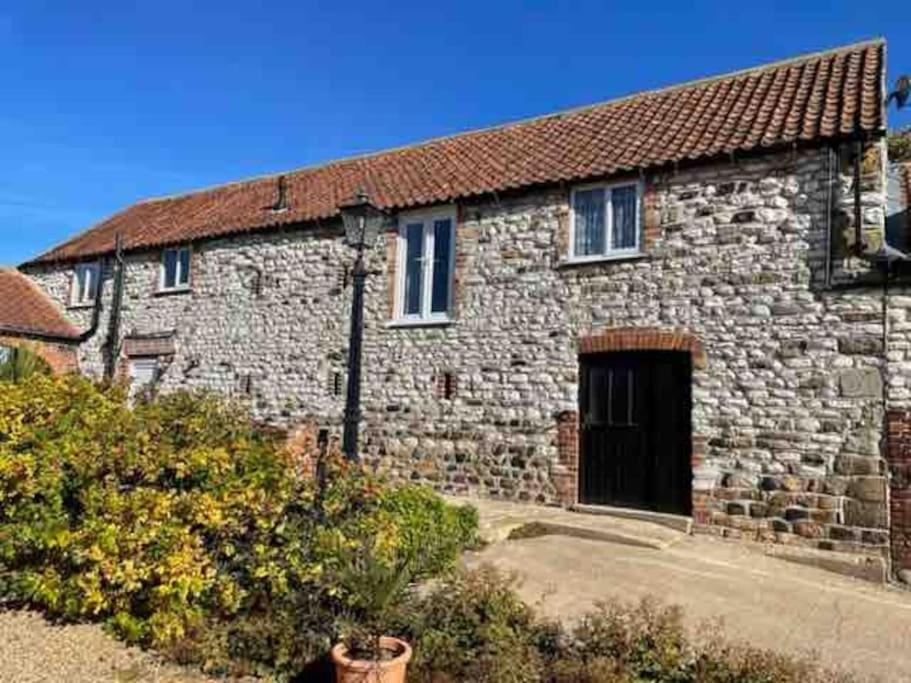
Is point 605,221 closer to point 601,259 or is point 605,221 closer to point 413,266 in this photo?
point 601,259

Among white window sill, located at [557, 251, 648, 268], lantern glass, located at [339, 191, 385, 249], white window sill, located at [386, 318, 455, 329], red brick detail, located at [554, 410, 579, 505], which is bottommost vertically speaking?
red brick detail, located at [554, 410, 579, 505]

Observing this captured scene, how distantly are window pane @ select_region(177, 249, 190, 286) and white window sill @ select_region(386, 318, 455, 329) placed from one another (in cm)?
659

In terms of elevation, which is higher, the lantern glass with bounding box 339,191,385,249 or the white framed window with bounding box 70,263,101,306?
the white framed window with bounding box 70,263,101,306

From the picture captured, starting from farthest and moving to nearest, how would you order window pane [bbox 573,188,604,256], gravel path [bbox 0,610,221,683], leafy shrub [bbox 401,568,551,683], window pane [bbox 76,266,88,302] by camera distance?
window pane [bbox 76,266,88,302], window pane [bbox 573,188,604,256], gravel path [bbox 0,610,221,683], leafy shrub [bbox 401,568,551,683]

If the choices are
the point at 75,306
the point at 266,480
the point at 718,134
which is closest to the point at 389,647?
the point at 266,480

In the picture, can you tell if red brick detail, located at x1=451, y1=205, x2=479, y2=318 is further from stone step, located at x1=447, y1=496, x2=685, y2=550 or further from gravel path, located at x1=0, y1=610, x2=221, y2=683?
gravel path, located at x1=0, y1=610, x2=221, y2=683

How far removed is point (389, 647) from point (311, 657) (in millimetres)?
785

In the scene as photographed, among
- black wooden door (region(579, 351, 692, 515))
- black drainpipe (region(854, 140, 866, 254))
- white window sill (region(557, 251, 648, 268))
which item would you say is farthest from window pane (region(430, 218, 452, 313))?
black drainpipe (region(854, 140, 866, 254))

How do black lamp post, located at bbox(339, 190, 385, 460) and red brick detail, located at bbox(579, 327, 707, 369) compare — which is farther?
red brick detail, located at bbox(579, 327, 707, 369)

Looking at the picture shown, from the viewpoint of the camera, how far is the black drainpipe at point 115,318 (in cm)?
1761

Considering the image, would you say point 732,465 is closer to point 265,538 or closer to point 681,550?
A: point 681,550

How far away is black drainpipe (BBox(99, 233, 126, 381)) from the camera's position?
17.6 m

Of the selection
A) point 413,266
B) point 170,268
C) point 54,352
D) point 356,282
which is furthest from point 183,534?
point 54,352

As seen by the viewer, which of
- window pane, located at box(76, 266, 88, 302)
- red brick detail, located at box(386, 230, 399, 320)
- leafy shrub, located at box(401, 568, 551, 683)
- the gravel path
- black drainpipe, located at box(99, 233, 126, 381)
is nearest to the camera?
leafy shrub, located at box(401, 568, 551, 683)
